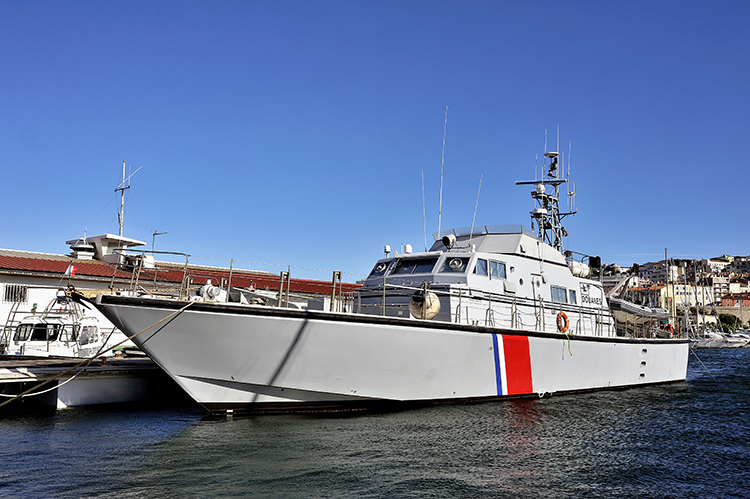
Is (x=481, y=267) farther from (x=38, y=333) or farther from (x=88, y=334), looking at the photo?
(x=38, y=333)

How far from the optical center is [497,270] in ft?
40.1

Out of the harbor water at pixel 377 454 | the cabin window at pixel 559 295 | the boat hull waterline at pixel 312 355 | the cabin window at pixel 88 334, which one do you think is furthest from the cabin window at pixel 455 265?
the cabin window at pixel 88 334

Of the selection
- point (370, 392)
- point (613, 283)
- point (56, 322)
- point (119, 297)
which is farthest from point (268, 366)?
point (613, 283)

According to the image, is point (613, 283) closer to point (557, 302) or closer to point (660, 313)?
point (660, 313)

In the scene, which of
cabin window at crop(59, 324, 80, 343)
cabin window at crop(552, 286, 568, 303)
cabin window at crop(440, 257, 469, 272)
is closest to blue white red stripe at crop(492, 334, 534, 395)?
cabin window at crop(440, 257, 469, 272)

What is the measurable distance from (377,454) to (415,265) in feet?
18.5

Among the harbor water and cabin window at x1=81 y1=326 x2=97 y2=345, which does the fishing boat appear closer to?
the harbor water

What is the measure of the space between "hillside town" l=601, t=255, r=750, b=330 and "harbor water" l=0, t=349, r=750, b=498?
39.2m

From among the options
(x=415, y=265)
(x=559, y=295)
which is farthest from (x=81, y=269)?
(x=559, y=295)

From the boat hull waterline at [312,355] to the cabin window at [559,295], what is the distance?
2622 millimetres

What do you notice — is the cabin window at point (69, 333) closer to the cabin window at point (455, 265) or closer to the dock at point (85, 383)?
the dock at point (85, 383)

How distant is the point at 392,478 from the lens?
20.9 feet

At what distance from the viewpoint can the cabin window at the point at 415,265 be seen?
12195mm

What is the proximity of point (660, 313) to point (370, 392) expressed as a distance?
1228cm
